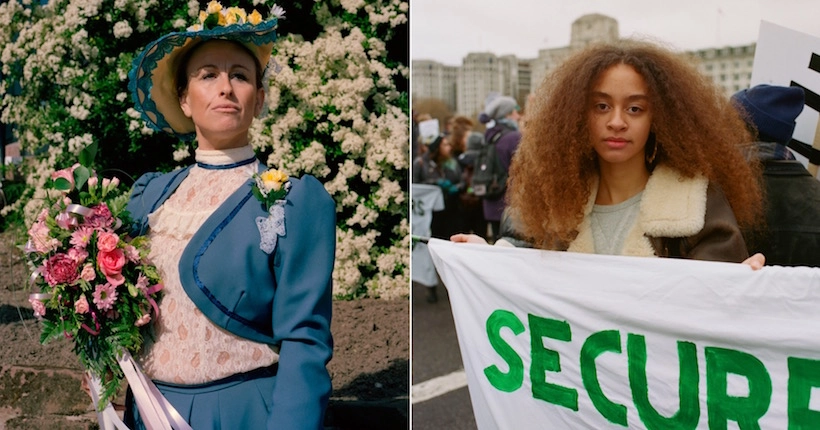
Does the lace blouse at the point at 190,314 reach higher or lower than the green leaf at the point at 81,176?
lower

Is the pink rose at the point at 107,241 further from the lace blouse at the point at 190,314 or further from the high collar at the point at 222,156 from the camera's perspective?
the high collar at the point at 222,156

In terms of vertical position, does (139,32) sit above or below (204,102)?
above

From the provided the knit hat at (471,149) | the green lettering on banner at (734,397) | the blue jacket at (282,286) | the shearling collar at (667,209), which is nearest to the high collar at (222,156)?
the blue jacket at (282,286)

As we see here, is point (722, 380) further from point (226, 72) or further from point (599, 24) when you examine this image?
point (599, 24)

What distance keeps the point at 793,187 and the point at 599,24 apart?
8.82 metres

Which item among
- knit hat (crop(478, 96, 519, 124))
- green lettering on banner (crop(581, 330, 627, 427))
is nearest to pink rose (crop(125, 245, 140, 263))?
green lettering on banner (crop(581, 330, 627, 427))

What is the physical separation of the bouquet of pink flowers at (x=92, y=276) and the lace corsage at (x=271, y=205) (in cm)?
34

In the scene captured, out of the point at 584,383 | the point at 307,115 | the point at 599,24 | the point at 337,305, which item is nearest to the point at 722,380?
the point at 584,383

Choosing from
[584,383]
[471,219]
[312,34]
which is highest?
[312,34]

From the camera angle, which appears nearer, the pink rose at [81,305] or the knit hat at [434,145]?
the pink rose at [81,305]

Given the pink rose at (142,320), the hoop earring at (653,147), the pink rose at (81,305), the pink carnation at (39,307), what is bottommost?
the pink rose at (142,320)

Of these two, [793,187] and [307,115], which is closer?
[793,187]

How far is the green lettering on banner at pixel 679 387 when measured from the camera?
2367mm

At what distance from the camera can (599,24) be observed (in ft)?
37.4
